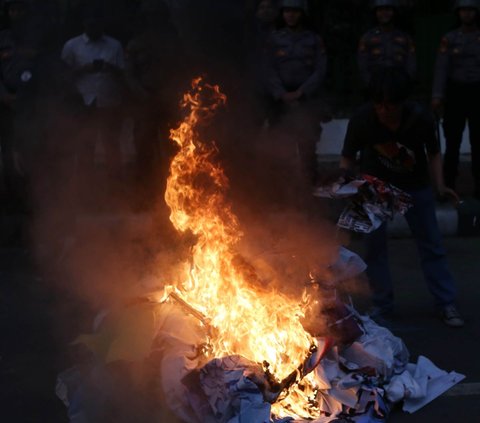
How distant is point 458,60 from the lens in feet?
28.2

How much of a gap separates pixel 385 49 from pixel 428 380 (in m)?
4.39

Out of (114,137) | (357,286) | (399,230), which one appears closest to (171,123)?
(114,137)

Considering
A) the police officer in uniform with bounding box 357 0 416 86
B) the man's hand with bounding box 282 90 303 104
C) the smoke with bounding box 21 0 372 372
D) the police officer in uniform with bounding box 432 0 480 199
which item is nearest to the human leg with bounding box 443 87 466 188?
the police officer in uniform with bounding box 432 0 480 199

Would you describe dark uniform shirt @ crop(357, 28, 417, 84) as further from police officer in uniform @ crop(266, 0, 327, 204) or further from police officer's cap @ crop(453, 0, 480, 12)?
police officer's cap @ crop(453, 0, 480, 12)

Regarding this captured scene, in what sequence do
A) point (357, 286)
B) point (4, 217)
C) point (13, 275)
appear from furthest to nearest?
point (4, 217)
point (13, 275)
point (357, 286)

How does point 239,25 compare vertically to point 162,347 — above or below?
above

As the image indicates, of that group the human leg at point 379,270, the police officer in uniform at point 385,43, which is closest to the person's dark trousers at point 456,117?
the police officer in uniform at point 385,43

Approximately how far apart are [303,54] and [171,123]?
4.47ft

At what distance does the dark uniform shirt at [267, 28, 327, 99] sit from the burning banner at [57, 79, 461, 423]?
3570 mm

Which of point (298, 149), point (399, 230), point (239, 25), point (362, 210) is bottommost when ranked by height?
point (399, 230)

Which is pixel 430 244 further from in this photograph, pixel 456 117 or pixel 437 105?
pixel 456 117

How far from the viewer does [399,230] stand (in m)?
8.24

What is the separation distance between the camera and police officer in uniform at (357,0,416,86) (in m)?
8.48

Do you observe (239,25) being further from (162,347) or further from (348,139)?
(162,347)
